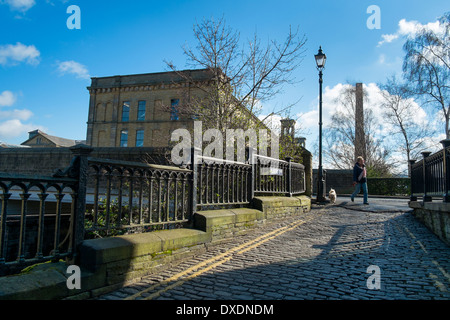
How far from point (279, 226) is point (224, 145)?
10.1 feet

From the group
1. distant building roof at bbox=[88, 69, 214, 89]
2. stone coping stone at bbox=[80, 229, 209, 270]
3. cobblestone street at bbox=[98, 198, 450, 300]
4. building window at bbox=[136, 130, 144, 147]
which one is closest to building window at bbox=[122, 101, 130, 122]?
Answer: building window at bbox=[136, 130, 144, 147]

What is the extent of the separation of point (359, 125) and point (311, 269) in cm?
3302

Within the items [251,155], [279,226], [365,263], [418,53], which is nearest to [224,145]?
[251,155]

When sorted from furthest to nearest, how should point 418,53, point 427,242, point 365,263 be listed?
point 418,53 < point 427,242 < point 365,263

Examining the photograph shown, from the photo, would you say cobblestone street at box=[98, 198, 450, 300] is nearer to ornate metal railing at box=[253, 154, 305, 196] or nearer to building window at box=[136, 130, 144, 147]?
ornate metal railing at box=[253, 154, 305, 196]

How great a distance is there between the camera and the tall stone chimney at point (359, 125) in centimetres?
3245

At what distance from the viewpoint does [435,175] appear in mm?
6797

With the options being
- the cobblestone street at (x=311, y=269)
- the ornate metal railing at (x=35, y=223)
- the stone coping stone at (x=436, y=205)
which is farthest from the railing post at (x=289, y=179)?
the ornate metal railing at (x=35, y=223)

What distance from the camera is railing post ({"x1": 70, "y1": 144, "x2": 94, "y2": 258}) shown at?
3682 millimetres

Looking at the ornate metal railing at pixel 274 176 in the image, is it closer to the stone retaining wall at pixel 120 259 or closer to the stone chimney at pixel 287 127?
the stone chimney at pixel 287 127

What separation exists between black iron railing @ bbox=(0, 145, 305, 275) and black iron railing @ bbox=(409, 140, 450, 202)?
3.75 m

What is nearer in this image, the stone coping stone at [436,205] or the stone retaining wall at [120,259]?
the stone retaining wall at [120,259]

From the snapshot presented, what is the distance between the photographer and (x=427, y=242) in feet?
19.3
